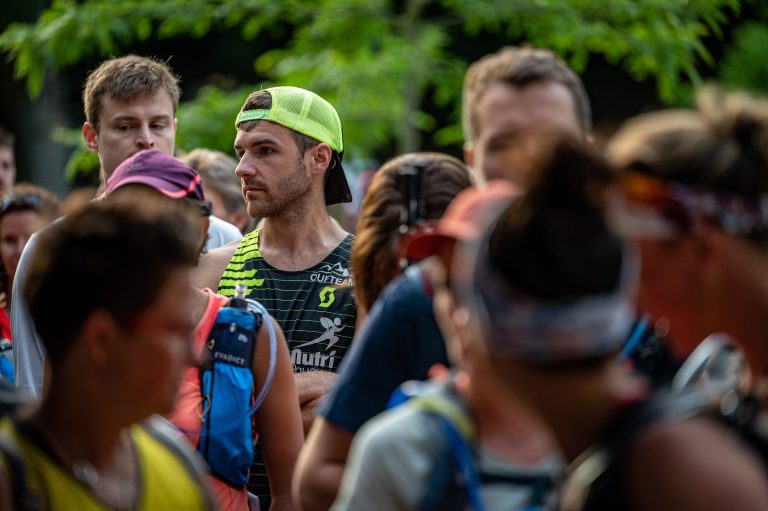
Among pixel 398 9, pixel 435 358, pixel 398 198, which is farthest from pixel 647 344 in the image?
pixel 398 9

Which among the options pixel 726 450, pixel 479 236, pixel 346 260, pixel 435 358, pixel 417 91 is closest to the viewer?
pixel 726 450

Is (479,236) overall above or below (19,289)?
above

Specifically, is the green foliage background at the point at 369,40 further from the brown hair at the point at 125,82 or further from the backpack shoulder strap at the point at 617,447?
the backpack shoulder strap at the point at 617,447

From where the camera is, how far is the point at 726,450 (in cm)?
205

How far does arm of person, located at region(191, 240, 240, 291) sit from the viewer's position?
5.42m

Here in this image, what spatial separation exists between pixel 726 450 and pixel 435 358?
1.23 metres

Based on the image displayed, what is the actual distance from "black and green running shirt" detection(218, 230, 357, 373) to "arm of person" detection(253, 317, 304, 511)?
86cm

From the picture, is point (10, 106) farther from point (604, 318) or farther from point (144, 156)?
point (604, 318)

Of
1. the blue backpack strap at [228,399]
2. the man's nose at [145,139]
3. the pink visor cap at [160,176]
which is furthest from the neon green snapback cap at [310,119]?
the blue backpack strap at [228,399]

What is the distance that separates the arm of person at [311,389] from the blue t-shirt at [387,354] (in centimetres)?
166

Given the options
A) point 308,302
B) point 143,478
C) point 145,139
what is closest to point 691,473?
point 143,478

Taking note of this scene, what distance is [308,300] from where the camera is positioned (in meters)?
5.15

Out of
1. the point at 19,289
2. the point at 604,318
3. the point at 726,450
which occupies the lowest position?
the point at 19,289

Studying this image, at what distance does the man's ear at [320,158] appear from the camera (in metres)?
5.84
